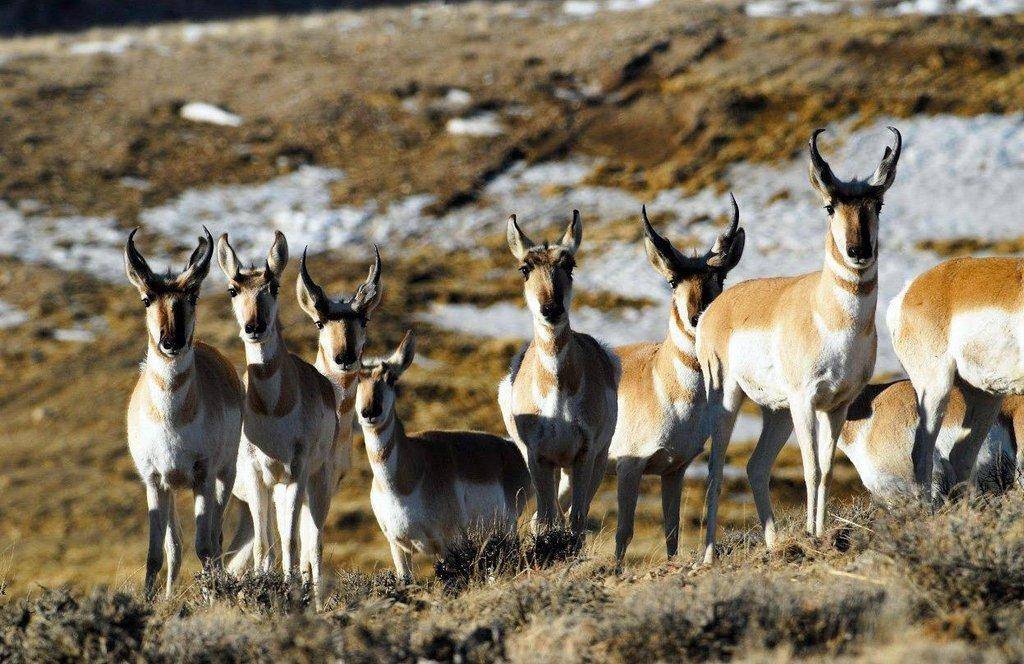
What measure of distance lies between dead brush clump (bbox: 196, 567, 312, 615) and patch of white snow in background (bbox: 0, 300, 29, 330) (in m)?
20.1

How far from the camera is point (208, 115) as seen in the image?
37.9 m

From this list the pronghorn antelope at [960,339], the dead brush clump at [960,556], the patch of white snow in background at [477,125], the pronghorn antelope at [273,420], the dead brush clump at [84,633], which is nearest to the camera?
the dead brush clump at [960,556]

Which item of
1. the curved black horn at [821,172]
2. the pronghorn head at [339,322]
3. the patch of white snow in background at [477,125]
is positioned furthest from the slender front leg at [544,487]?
the patch of white snow in background at [477,125]

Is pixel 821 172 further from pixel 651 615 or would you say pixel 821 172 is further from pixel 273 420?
pixel 273 420

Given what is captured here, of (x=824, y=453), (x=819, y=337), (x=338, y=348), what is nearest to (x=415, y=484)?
(x=338, y=348)

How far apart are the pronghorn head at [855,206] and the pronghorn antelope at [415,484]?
3.81 metres

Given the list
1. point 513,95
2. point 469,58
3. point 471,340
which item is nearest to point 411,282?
point 471,340

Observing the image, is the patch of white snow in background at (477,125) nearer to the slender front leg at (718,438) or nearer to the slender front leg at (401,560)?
→ the slender front leg at (401,560)

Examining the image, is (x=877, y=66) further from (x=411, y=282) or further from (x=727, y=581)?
(x=727, y=581)

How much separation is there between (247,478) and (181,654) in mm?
4313

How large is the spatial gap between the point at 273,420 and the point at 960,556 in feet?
19.8

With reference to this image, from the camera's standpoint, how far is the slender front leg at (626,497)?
10.6 meters

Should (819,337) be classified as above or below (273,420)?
above

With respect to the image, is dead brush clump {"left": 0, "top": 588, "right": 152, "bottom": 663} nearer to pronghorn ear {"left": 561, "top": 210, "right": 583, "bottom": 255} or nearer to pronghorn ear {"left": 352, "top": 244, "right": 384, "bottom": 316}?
pronghorn ear {"left": 352, "top": 244, "right": 384, "bottom": 316}
